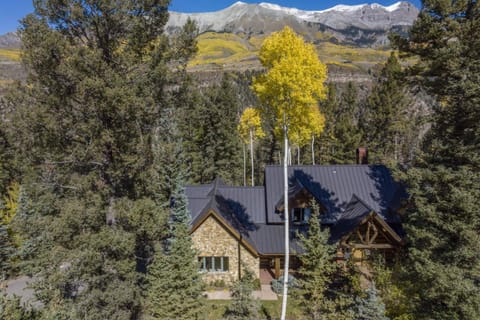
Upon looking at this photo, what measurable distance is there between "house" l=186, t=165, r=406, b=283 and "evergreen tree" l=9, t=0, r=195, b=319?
21.6 ft

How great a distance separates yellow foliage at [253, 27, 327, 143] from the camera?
1099cm

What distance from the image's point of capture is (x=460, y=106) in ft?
34.4

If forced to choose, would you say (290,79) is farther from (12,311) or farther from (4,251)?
(4,251)

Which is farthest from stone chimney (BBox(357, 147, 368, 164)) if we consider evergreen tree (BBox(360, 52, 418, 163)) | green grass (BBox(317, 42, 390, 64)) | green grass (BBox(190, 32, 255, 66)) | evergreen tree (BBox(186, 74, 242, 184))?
green grass (BBox(190, 32, 255, 66))

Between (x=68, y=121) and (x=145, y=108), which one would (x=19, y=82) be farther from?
(x=145, y=108)

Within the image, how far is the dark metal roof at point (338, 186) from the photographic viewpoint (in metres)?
19.4

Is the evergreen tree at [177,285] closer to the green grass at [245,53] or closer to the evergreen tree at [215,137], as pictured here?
the evergreen tree at [215,137]

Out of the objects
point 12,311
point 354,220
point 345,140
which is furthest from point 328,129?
point 12,311

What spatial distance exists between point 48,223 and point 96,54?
587 centimetres

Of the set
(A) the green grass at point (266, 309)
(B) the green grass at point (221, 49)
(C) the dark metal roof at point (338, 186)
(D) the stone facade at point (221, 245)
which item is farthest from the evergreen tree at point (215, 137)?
(B) the green grass at point (221, 49)

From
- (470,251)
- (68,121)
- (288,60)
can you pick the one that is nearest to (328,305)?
(470,251)

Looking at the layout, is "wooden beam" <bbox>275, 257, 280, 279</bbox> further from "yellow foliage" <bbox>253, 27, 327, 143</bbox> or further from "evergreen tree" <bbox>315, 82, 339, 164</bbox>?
"evergreen tree" <bbox>315, 82, 339, 164</bbox>

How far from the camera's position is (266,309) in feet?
49.2

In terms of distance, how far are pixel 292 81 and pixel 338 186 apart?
1162 cm
